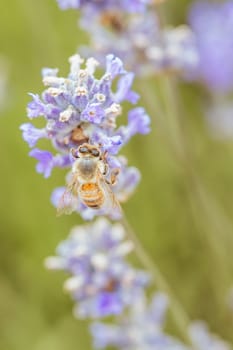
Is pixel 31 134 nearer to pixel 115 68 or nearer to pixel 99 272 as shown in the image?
pixel 115 68

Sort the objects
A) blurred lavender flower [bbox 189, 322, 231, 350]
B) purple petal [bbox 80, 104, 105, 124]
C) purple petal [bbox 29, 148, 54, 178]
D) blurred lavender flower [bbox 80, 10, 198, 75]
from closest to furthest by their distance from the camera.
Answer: purple petal [bbox 80, 104, 105, 124], purple petal [bbox 29, 148, 54, 178], blurred lavender flower [bbox 189, 322, 231, 350], blurred lavender flower [bbox 80, 10, 198, 75]

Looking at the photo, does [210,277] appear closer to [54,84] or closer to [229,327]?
[229,327]

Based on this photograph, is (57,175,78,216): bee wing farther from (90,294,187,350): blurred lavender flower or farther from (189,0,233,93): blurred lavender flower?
(189,0,233,93): blurred lavender flower

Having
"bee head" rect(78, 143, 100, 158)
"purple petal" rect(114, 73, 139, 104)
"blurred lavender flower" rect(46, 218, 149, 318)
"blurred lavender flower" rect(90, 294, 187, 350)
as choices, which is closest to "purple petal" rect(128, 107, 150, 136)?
"purple petal" rect(114, 73, 139, 104)

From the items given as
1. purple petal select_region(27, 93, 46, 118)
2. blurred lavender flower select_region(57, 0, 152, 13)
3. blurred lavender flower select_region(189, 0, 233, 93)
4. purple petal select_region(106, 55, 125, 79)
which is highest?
blurred lavender flower select_region(189, 0, 233, 93)

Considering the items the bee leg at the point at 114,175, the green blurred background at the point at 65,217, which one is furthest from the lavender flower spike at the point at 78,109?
the green blurred background at the point at 65,217

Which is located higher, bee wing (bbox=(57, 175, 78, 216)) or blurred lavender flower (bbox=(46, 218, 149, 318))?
blurred lavender flower (bbox=(46, 218, 149, 318))

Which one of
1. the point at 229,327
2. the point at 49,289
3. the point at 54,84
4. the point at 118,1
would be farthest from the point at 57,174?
the point at 54,84
